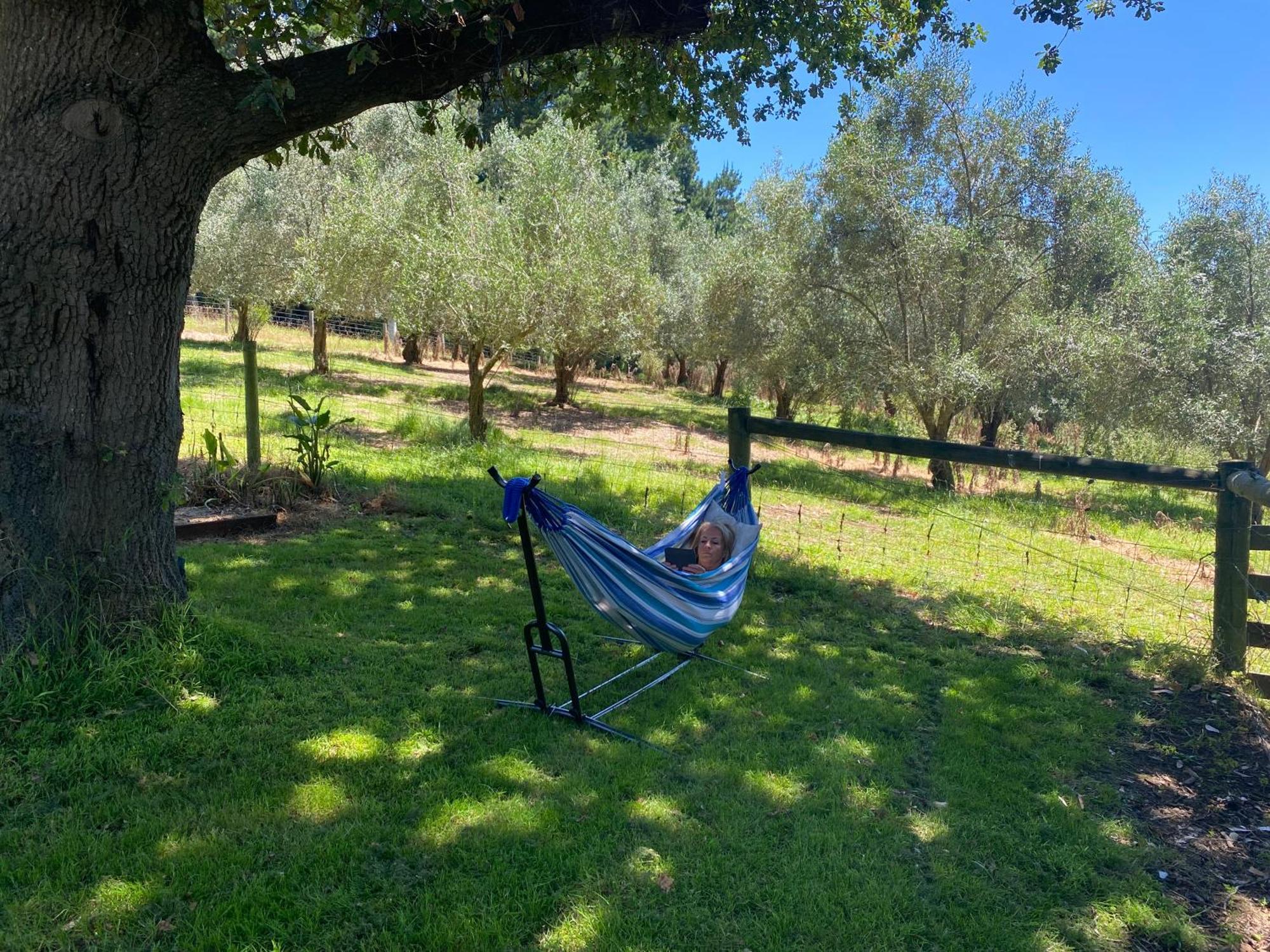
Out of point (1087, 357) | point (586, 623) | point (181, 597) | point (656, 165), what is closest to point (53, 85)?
point (181, 597)

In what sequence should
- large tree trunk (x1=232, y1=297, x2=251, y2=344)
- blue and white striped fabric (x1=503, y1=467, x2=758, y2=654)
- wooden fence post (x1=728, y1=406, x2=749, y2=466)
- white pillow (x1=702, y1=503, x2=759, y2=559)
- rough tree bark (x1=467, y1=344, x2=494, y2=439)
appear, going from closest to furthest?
blue and white striped fabric (x1=503, y1=467, x2=758, y2=654) < white pillow (x1=702, y1=503, x2=759, y2=559) < wooden fence post (x1=728, y1=406, x2=749, y2=466) < rough tree bark (x1=467, y1=344, x2=494, y2=439) < large tree trunk (x1=232, y1=297, x2=251, y2=344)

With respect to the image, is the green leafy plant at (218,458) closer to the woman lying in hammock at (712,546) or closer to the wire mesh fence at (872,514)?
the wire mesh fence at (872,514)

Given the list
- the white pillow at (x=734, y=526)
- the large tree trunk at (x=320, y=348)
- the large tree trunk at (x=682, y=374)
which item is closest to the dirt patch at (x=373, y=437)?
the white pillow at (x=734, y=526)

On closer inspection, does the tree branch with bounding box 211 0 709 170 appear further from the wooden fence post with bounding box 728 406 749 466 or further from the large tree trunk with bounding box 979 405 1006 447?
the large tree trunk with bounding box 979 405 1006 447

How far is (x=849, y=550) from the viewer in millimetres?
7641

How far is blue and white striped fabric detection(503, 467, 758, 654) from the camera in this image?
11.7ft

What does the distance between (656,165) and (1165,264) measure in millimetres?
18770

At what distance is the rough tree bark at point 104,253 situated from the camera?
328cm

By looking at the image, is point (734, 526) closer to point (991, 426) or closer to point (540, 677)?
point (540, 677)

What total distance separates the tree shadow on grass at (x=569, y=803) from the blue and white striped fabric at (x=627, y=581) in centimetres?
39

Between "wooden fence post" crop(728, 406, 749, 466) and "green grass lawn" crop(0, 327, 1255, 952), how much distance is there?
98 centimetres

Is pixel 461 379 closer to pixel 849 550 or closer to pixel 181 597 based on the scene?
pixel 849 550

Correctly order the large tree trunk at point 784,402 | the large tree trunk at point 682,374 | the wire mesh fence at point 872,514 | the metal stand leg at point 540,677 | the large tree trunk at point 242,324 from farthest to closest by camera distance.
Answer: the large tree trunk at point 682,374 < the large tree trunk at point 784,402 < the large tree trunk at point 242,324 < the wire mesh fence at point 872,514 < the metal stand leg at point 540,677

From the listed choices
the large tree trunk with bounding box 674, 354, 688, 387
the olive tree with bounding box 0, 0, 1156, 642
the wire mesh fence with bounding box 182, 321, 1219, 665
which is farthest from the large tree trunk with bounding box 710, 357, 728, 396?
the olive tree with bounding box 0, 0, 1156, 642
